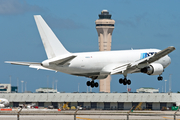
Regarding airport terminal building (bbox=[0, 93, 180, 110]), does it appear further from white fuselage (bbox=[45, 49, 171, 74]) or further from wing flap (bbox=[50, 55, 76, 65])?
wing flap (bbox=[50, 55, 76, 65])

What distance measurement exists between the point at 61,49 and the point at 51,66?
145 inches

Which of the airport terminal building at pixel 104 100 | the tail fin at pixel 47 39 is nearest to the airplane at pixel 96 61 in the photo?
the tail fin at pixel 47 39

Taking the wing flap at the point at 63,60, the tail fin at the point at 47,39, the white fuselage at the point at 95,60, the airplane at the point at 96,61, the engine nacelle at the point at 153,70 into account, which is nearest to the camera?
the wing flap at the point at 63,60

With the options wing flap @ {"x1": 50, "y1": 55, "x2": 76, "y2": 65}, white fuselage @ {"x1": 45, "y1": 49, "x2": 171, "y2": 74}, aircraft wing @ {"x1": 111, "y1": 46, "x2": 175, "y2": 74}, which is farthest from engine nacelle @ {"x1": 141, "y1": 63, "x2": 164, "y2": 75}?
wing flap @ {"x1": 50, "y1": 55, "x2": 76, "y2": 65}

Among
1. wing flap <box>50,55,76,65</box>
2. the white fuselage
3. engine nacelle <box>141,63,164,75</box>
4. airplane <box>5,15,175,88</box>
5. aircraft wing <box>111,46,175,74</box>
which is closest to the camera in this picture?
wing flap <box>50,55,76,65</box>

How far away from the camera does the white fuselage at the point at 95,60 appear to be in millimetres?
66375

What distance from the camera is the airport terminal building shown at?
165m

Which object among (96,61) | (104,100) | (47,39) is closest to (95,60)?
(96,61)

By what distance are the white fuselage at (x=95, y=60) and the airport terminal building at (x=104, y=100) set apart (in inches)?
3743

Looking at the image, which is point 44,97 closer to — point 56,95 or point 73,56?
Answer: point 56,95

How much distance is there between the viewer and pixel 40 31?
65.8 metres

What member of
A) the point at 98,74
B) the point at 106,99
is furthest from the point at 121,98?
the point at 98,74

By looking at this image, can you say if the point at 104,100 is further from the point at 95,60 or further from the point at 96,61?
the point at 95,60

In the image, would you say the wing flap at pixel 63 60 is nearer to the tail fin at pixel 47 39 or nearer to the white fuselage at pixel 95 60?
the white fuselage at pixel 95 60
